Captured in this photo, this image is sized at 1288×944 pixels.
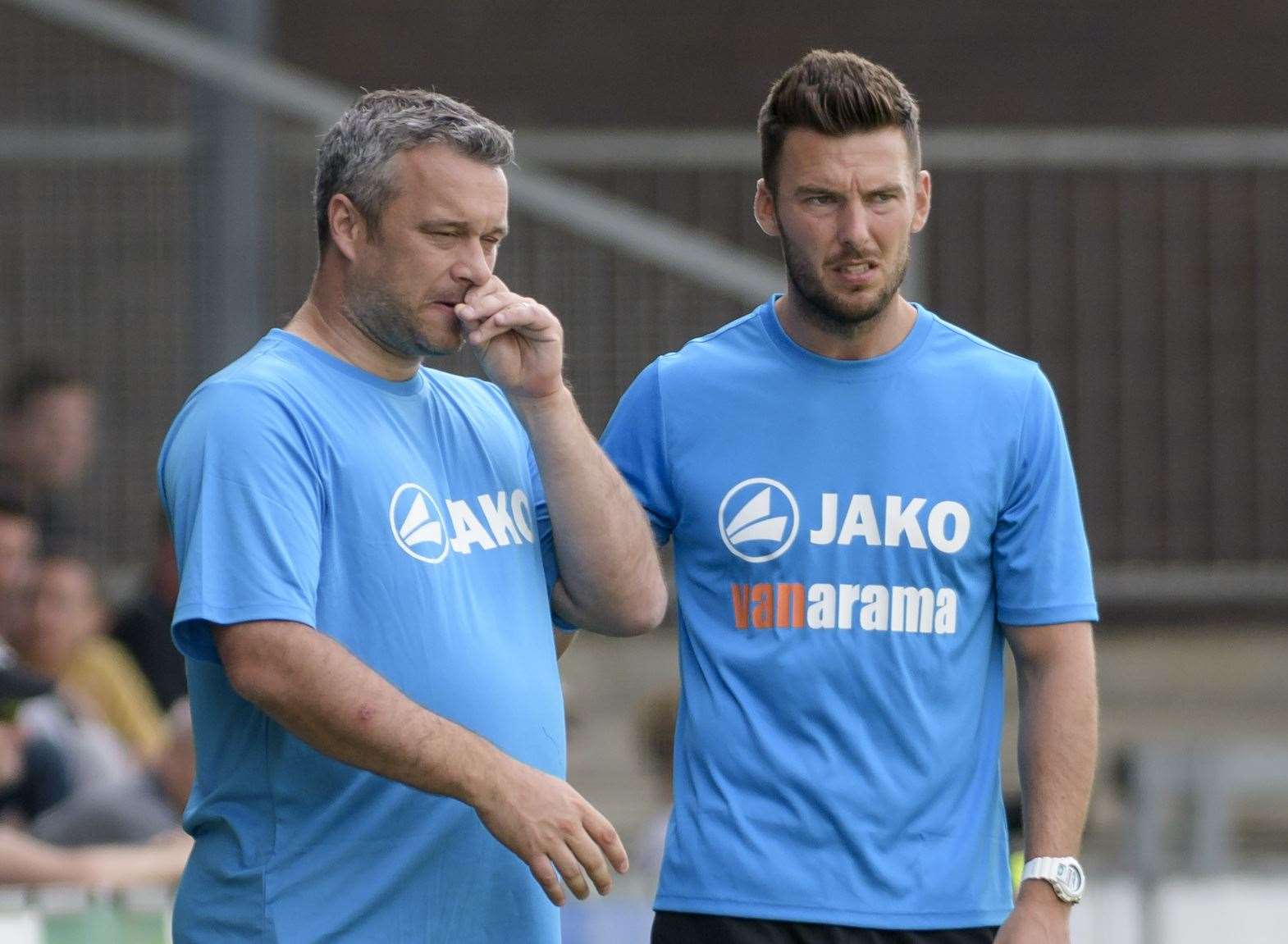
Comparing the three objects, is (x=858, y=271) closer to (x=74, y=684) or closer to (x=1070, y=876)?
(x=1070, y=876)

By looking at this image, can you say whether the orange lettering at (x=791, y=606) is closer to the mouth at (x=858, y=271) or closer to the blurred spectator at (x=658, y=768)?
the mouth at (x=858, y=271)

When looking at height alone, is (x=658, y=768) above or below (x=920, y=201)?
below

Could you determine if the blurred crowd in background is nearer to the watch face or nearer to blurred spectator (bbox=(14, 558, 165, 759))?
blurred spectator (bbox=(14, 558, 165, 759))

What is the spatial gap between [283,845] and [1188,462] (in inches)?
259

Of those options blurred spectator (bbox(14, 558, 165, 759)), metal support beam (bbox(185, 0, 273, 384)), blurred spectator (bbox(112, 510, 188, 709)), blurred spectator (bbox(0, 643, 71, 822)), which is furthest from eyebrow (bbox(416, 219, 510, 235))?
blurred spectator (bbox(112, 510, 188, 709))

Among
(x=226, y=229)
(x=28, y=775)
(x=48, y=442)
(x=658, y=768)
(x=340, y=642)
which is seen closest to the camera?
(x=340, y=642)

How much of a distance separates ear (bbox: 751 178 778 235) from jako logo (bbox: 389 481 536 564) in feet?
1.88

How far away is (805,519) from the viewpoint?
3.39 metres

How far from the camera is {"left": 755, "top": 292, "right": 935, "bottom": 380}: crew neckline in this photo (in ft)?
11.4

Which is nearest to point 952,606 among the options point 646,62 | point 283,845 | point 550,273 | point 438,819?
point 438,819

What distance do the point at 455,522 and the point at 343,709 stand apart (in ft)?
1.32

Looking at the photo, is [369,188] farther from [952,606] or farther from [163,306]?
[163,306]

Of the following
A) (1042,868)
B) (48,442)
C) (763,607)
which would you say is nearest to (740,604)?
(763,607)

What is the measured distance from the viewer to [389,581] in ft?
10.3
